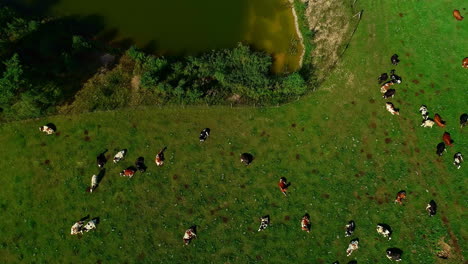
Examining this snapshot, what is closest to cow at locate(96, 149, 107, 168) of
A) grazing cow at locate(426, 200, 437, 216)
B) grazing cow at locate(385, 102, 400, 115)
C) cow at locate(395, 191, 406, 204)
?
cow at locate(395, 191, 406, 204)

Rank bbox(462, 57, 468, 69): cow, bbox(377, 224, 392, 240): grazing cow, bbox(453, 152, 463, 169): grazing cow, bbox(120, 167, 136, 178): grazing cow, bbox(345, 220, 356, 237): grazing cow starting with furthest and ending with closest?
bbox(462, 57, 468, 69): cow
bbox(453, 152, 463, 169): grazing cow
bbox(120, 167, 136, 178): grazing cow
bbox(377, 224, 392, 240): grazing cow
bbox(345, 220, 356, 237): grazing cow

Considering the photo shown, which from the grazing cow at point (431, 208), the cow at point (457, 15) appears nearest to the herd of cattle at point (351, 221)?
the grazing cow at point (431, 208)

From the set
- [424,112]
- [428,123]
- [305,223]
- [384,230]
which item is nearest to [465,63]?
[424,112]

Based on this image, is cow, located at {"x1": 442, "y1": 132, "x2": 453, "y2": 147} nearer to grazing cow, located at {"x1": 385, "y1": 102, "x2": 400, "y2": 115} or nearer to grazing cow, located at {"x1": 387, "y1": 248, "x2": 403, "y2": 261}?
grazing cow, located at {"x1": 385, "y1": 102, "x2": 400, "y2": 115}

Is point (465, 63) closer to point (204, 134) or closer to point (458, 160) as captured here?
point (458, 160)

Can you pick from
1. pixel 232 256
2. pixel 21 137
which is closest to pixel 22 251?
pixel 21 137
